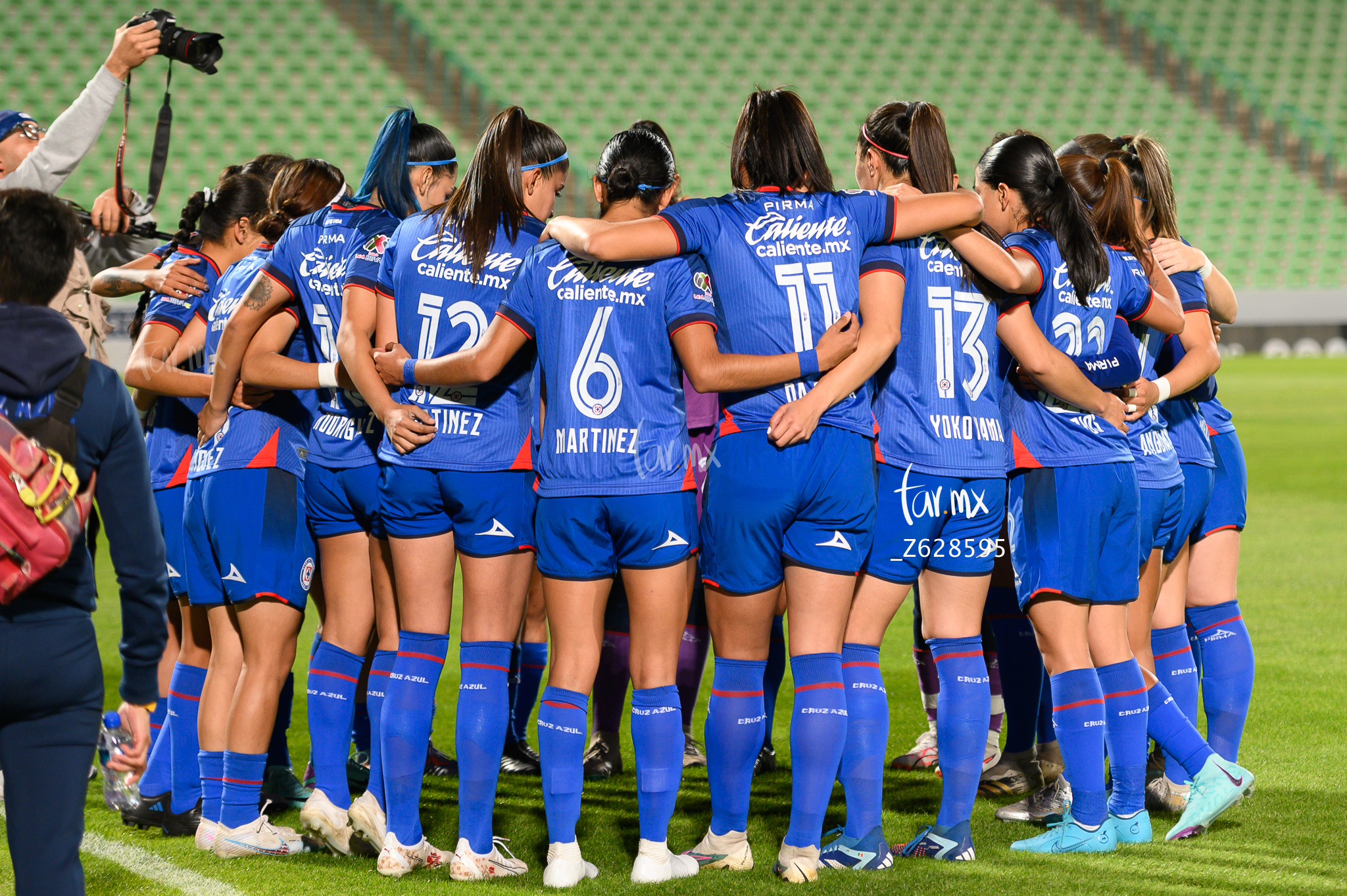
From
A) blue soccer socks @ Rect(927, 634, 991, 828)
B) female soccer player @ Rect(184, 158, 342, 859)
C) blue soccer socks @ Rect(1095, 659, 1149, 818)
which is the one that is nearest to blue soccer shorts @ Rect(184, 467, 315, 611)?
female soccer player @ Rect(184, 158, 342, 859)

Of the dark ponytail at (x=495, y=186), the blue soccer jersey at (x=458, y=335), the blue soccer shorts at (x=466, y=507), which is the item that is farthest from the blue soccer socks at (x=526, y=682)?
the dark ponytail at (x=495, y=186)

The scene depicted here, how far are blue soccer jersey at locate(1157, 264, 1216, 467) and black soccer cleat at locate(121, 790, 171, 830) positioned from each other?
11.1ft

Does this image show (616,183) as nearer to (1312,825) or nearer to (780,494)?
(780,494)

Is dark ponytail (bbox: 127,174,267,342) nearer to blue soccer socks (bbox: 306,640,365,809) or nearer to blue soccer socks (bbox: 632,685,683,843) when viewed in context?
blue soccer socks (bbox: 306,640,365,809)

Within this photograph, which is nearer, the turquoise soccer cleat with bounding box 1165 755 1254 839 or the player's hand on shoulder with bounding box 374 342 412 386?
the player's hand on shoulder with bounding box 374 342 412 386

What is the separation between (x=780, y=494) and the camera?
3281mm

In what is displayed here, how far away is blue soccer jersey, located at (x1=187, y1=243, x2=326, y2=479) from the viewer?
379cm

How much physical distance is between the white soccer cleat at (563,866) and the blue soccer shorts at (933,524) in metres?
1.10

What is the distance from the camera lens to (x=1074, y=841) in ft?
11.8

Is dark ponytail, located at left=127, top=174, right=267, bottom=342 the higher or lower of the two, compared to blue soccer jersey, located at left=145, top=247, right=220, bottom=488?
higher

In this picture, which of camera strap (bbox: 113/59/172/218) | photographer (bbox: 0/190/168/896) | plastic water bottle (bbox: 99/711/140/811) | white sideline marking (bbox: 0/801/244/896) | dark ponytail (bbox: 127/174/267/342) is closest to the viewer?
photographer (bbox: 0/190/168/896)

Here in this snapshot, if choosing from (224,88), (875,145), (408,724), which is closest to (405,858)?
(408,724)

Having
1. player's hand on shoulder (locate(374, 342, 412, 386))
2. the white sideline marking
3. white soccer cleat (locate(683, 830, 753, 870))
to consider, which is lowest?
the white sideline marking

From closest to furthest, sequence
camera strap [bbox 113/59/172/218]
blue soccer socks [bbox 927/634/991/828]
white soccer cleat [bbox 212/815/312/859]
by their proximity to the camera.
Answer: blue soccer socks [bbox 927/634/991/828] → white soccer cleat [bbox 212/815/312/859] → camera strap [bbox 113/59/172/218]
